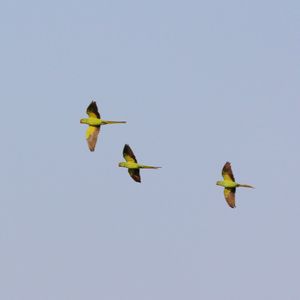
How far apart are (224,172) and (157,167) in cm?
1410

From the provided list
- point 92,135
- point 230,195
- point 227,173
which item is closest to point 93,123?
point 92,135

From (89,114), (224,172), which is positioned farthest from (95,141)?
(224,172)

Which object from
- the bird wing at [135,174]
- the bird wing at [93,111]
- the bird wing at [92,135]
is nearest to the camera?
the bird wing at [92,135]

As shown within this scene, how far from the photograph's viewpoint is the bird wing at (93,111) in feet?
433

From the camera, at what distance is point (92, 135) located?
130750 mm

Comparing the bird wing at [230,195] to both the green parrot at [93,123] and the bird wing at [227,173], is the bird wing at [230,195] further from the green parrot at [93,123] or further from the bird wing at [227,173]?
the green parrot at [93,123]

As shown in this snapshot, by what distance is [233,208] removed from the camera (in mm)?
134500

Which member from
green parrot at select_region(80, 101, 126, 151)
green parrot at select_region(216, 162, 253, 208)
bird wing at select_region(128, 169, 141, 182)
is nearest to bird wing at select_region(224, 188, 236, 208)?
green parrot at select_region(216, 162, 253, 208)

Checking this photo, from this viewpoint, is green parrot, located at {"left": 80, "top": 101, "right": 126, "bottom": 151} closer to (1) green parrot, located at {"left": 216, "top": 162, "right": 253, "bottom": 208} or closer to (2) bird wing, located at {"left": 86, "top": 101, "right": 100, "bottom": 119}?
(2) bird wing, located at {"left": 86, "top": 101, "right": 100, "bottom": 119}

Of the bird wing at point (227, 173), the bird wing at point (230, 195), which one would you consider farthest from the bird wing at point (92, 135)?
the bird wing at point (230, 195)

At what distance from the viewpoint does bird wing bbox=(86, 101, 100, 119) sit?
132m

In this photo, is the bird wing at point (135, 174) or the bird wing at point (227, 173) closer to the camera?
the bird wing at point (135, 174)

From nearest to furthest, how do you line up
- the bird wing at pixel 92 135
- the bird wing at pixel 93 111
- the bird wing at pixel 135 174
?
the bird wing at pixel 92 135
the bird wing at pixel 93 111
the bird wing at pixel 135 174

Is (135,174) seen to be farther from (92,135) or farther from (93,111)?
(93,111)
